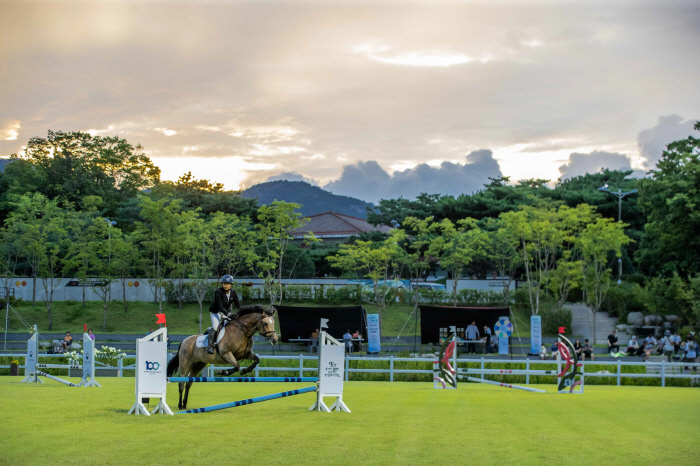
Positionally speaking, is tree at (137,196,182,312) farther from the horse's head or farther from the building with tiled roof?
the horse's head

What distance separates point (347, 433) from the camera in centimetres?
840

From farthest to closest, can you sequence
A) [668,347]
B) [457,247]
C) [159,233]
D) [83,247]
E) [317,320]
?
[83,247] < [159,233] < [457,247] < [317,320] < [668,347]

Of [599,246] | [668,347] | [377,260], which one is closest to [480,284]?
[599,246]

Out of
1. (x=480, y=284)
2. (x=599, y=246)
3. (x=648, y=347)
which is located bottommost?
(x=648, y=347)

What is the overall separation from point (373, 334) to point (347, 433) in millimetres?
20949

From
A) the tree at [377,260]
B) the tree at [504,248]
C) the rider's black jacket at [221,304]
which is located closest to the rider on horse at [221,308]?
the rider's black jacket at [221,304]

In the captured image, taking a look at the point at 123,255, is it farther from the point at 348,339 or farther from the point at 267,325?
the point at 267,325

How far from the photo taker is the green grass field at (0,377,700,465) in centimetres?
684

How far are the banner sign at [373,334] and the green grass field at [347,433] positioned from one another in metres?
15.9

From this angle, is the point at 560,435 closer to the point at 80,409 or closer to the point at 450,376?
the point at 80,409

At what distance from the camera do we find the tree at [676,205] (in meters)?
34.8

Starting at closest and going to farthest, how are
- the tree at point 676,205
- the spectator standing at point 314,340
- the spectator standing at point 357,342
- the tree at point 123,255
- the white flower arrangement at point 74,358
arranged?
the white flower arrangement at point 74,358 → the spectator standing at point 314,340 → the spectator standing at point 357,342 → the tree at point 676,205 → the tree at point 123,255

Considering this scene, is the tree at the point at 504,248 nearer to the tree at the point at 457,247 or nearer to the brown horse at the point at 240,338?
the tree at the point at 457,247

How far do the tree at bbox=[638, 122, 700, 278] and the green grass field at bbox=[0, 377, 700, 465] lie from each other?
25021 mm
